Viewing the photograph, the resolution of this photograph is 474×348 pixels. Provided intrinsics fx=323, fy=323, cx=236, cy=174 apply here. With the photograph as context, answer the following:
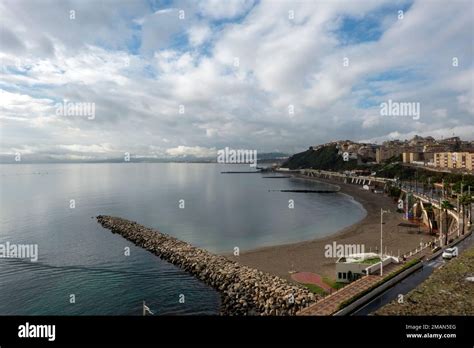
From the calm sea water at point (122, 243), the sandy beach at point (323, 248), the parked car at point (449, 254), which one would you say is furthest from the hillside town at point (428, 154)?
the parked car at point (449, 254)

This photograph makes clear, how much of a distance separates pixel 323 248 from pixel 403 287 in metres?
15.4

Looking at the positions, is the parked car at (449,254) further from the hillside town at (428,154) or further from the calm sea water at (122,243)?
the hillside town at (428,154)

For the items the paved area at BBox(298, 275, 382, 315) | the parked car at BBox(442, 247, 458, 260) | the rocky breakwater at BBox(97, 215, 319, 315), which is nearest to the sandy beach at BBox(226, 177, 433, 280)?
the rocky breakwater at BBox(97, 215, 319, 315)

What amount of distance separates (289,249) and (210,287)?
37.4 ft

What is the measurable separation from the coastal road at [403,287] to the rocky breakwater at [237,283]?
3861 millimetres

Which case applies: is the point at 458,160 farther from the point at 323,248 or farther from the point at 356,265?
the point at 356,265

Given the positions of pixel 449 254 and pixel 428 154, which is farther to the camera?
pixel 428 154

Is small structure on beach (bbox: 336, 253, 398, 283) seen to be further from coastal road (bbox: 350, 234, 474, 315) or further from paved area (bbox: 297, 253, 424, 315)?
coastal road (bbox: 350, 234, 474, 315)

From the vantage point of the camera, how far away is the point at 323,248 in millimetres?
30984

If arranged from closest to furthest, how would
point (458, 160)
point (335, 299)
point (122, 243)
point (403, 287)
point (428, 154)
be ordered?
point (335, 299)
point (403, 287)
point (122, 243)
point (458, 160)
point (428, 154)

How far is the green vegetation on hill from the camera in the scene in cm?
15139

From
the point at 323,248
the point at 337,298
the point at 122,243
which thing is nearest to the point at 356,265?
the point at 337,298

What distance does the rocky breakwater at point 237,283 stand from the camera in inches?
699
